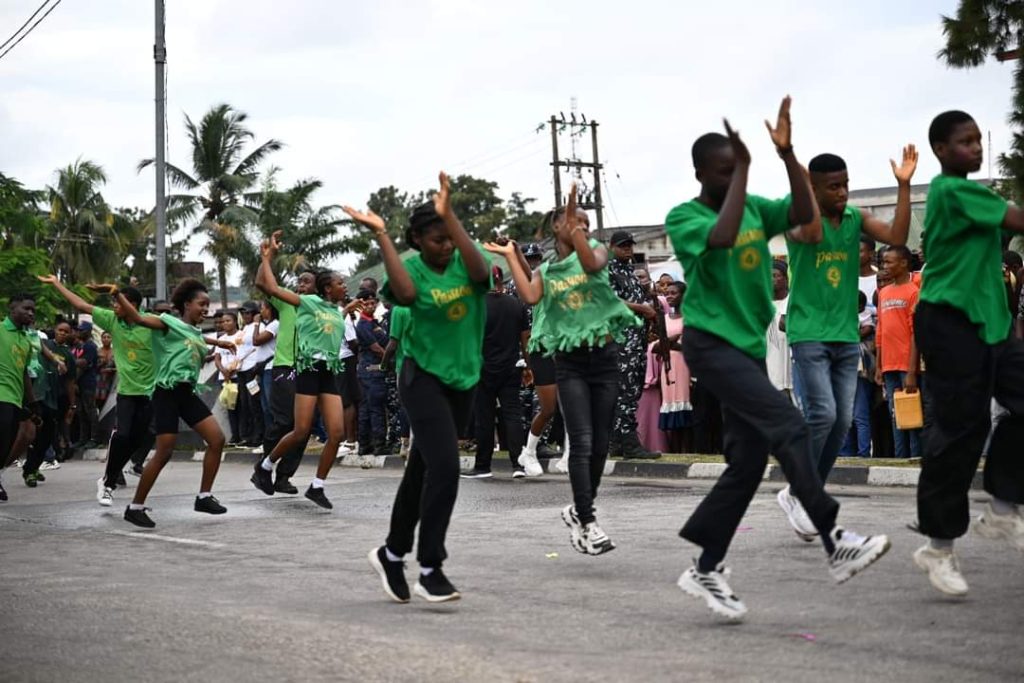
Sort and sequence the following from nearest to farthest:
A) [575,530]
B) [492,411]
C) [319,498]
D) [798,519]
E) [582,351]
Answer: [798,519], [575,530], [582,351], [319,498], [492,411]

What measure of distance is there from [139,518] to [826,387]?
219 inches

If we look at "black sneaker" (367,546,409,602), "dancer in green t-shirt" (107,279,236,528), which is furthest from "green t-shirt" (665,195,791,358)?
"dancer in green t-shirt" (107,279,236,528)

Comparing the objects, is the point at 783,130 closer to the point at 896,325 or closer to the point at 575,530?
the point at 575,530

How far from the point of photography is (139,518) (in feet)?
36.3

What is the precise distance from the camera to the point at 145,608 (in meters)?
6.97

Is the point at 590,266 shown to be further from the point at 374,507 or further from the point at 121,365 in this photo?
the point at 121,365

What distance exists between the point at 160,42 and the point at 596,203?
1012 inches

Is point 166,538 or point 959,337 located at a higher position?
point 959,337

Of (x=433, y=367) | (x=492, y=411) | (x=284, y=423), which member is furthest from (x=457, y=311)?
(x=492, y=411)

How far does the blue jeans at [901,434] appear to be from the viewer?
1331 centimetres

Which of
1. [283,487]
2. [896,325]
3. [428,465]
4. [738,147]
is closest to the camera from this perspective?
[738,147]

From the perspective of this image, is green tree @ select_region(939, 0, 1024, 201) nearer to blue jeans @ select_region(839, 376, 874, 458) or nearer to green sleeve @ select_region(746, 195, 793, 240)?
blue jeans @ select_region(839, 376, 874, 458)

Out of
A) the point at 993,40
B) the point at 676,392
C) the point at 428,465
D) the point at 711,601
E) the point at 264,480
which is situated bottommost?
the point at 711,601

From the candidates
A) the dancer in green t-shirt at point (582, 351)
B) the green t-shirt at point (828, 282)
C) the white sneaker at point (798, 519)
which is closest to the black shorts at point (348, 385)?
the dancer in green t-shirt at point (582, 351)
